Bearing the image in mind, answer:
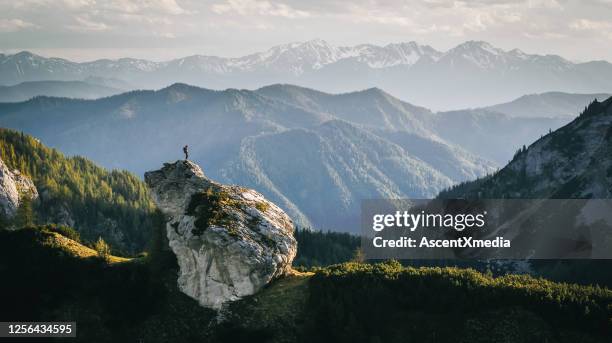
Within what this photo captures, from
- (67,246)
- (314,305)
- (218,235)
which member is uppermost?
(218,235)

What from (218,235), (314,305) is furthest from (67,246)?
(314,305)

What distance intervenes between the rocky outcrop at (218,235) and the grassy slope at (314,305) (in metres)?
1.88

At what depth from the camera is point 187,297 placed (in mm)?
64688

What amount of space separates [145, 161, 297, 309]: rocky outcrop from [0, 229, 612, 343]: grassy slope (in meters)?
1.88

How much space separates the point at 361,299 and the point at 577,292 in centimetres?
2381

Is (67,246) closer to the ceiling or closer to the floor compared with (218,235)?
closer to the floor

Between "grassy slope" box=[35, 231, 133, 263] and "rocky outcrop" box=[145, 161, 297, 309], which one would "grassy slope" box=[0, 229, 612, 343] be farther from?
Answer: "rocky outcrop" box=[145, 161, 297, 309]

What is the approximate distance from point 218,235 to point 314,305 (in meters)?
13.7

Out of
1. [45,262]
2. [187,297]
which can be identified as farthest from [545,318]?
[45,262]

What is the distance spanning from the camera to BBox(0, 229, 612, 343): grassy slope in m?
55.2

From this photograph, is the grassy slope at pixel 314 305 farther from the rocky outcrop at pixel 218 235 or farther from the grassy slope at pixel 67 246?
the rocky outcrop at pixel 218 235

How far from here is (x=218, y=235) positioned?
6306 cm

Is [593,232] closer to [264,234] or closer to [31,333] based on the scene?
[264,234]

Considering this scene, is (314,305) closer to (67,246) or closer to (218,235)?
(218,235)
